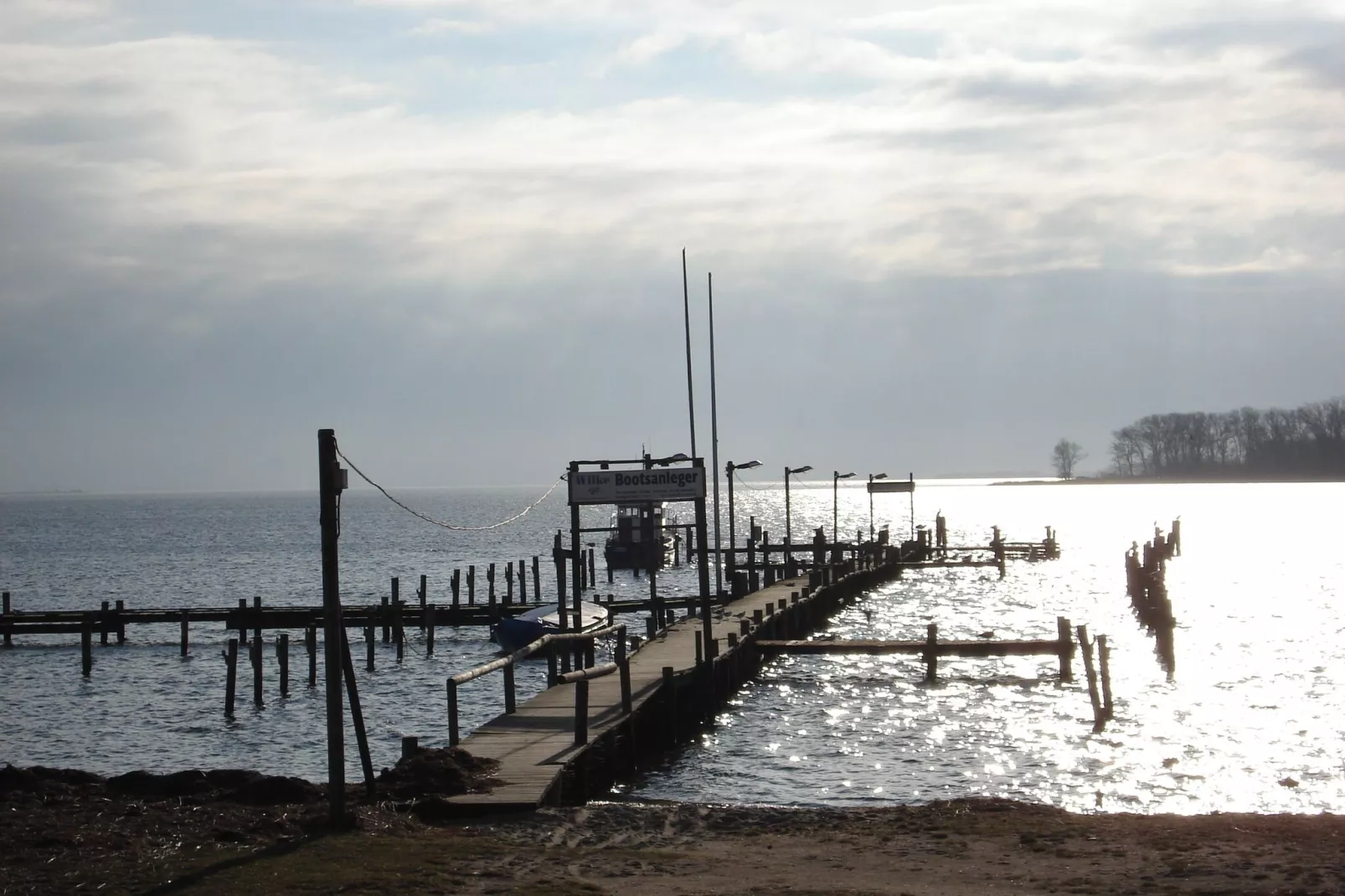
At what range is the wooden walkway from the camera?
16938 millimetres

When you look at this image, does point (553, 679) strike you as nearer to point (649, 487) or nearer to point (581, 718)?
point (649, 487)

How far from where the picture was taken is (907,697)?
33344 millimetres

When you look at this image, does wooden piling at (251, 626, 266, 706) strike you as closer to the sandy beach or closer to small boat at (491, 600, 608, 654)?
small boat at (491, 600, 608, 654)

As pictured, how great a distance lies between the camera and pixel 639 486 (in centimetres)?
3117

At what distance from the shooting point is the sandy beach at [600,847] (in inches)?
519

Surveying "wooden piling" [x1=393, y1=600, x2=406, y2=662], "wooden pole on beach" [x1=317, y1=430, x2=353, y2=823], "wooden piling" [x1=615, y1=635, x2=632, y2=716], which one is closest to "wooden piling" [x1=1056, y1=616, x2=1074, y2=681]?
"wooden piling" [x1=615, y1=635, x2=632, y2=716]

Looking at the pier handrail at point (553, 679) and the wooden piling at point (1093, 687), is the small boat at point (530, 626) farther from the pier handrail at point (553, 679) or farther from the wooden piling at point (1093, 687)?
the wooden piling at point (1093, 687)

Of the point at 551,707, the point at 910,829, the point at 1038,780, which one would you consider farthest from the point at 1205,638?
the point at 910,829

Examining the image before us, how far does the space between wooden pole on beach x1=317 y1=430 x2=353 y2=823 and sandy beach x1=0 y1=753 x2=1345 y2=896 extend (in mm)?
424

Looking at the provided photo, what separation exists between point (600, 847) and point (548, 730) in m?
6.78

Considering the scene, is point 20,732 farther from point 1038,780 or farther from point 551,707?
point 1038,780

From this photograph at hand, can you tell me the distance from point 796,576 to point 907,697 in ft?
87.2

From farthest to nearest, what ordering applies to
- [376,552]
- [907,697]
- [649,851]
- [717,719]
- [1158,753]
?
[376,552], [907,697], [717,719], [1158,753], [649,851]

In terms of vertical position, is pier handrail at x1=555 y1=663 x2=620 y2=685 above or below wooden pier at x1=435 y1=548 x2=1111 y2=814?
above
